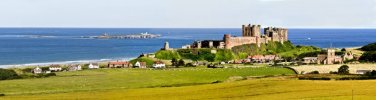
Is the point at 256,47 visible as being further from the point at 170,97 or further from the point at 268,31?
the point at 170,97

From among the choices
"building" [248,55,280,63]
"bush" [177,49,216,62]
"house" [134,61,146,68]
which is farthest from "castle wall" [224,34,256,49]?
"house" [134,61,146,68]

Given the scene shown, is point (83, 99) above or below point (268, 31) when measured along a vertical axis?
below

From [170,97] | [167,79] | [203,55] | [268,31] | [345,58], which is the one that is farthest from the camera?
[268,31]

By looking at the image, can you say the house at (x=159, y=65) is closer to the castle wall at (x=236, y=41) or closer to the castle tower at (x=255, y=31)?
the castle wall at (x=236, y=41)

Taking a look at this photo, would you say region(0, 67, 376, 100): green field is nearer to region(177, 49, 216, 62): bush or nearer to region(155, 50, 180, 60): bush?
region(155, 50, 180, 60): bush

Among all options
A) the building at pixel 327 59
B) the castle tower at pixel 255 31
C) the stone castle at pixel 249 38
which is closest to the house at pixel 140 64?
the building at pixel 327 59

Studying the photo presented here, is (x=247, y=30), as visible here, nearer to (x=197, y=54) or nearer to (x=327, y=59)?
(x=197, y=54)

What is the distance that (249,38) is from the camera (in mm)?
170500

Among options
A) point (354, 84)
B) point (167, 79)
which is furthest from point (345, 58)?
point (354, 84)

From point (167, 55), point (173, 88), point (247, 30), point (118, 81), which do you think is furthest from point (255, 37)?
point (173, 88)

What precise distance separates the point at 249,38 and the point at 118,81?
91451mm

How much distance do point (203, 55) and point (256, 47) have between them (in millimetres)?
25697

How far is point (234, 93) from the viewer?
5612 centimetres

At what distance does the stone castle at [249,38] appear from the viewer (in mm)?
162875
